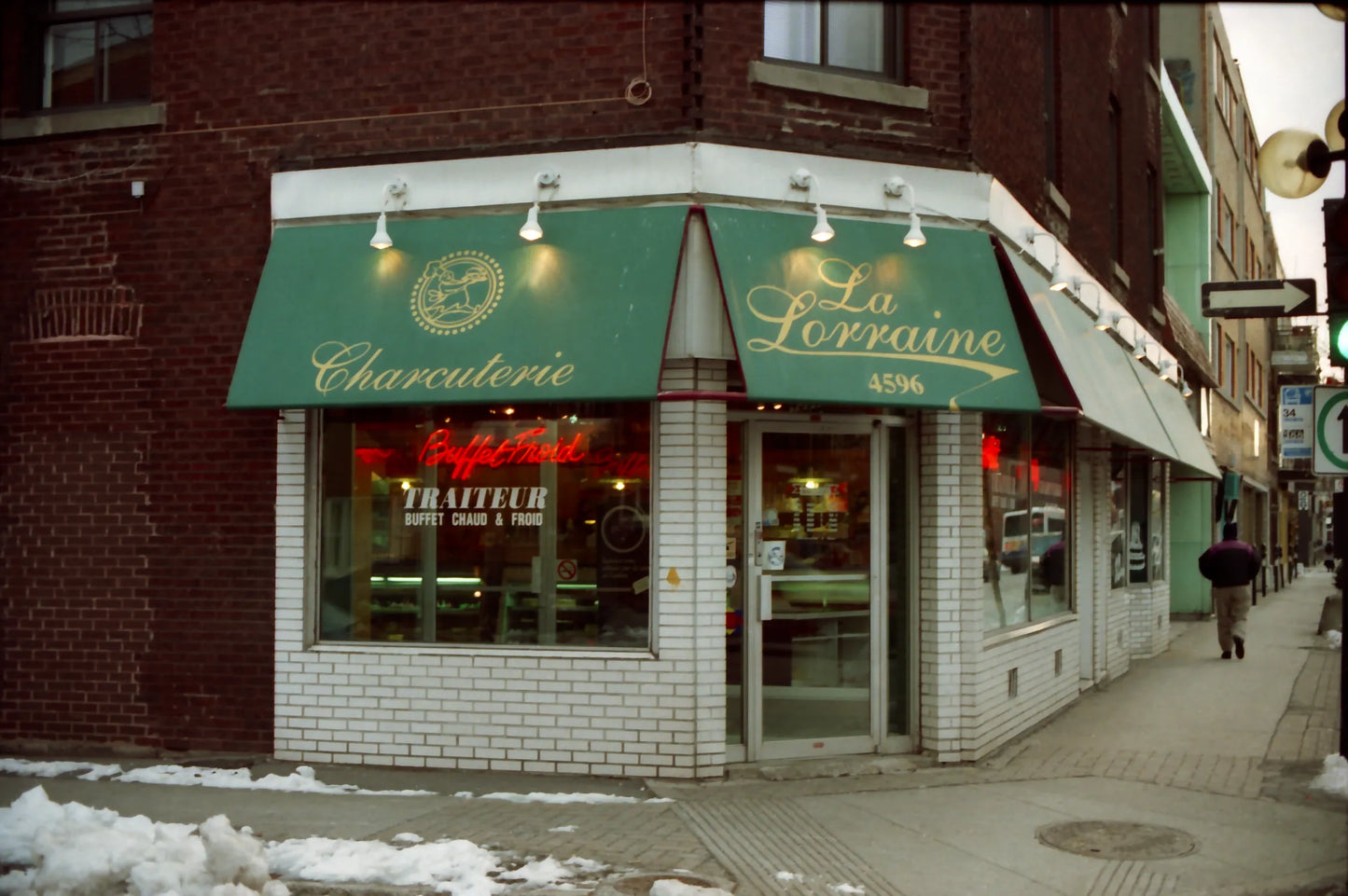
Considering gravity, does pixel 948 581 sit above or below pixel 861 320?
below

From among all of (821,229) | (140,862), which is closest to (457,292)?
(821,229)

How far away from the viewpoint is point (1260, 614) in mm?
24422

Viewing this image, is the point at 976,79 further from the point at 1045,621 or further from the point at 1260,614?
the point at 1260,614

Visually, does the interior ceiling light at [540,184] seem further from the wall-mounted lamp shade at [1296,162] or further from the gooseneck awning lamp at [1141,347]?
the gooseneck awning lamp at [1141,347]

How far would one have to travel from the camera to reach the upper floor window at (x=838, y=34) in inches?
347

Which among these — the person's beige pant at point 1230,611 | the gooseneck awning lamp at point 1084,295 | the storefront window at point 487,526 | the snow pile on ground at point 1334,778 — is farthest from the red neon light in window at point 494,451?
the person's beige pant at point 1230,611

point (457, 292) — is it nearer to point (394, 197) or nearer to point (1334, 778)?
point (394, 197)

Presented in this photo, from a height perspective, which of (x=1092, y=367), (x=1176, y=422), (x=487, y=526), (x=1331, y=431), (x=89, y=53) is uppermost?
(x=89, y=53)

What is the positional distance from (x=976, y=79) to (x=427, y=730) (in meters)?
5.85

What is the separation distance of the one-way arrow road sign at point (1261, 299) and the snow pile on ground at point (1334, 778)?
298 centimetres

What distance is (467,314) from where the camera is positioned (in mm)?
8234

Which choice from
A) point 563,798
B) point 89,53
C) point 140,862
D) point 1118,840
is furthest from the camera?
point 89,53

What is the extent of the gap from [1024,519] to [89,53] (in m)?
8.19

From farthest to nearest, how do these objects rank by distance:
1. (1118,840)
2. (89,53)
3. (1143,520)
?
(1143,520), (89,53), (1118,840)
